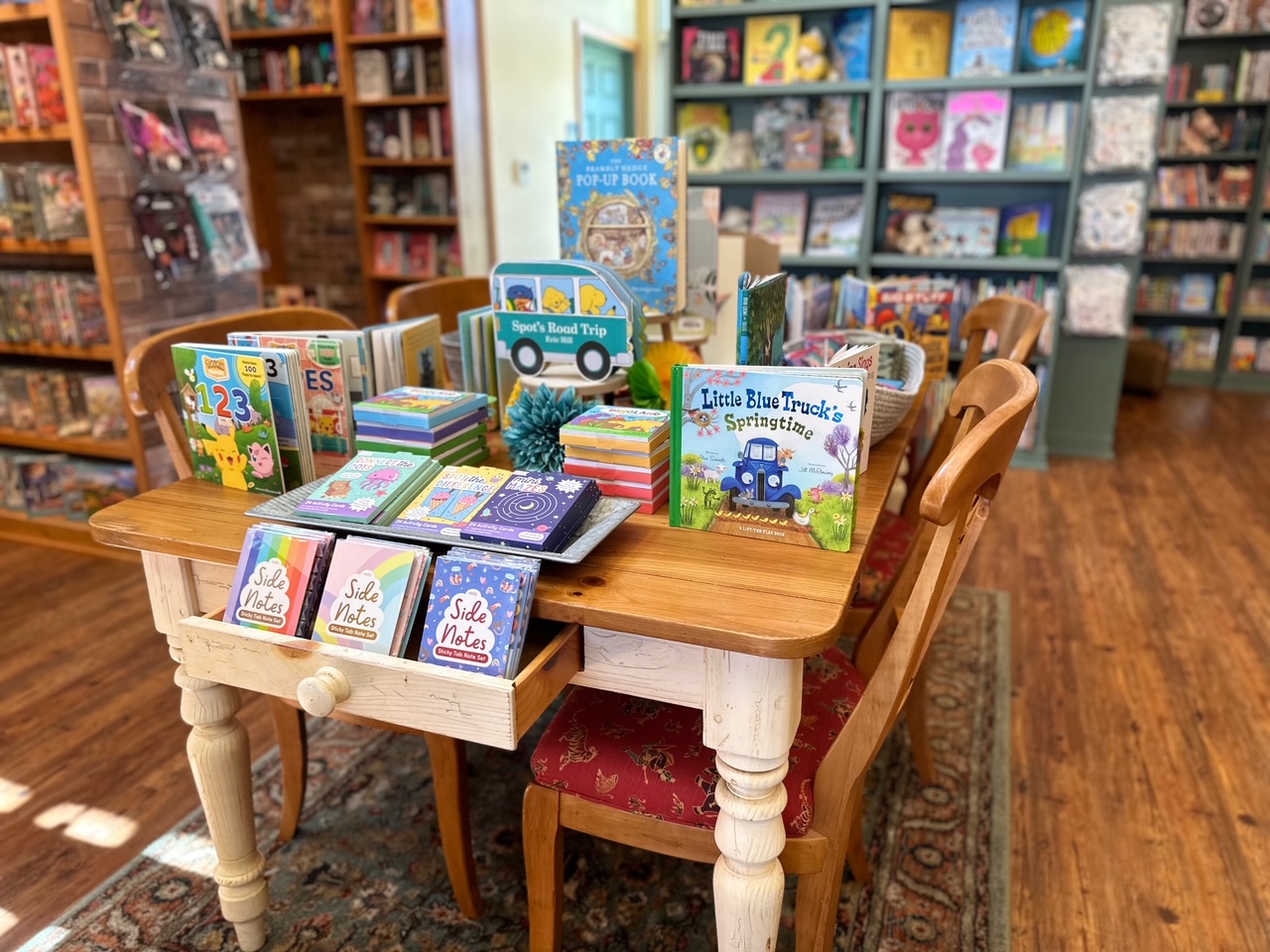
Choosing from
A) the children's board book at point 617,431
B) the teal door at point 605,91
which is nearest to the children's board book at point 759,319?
the children's board book at point 617,431

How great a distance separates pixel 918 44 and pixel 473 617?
148 inches

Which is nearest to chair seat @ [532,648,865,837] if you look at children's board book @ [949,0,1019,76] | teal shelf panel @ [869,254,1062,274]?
teal shelf panel @ [869,254,1062,274]

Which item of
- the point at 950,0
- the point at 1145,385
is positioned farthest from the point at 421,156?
the point at 1145,385

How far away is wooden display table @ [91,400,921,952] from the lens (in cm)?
91

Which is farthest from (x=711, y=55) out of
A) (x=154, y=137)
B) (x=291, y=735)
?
(x=291, y=735)

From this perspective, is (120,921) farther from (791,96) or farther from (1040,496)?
(791,96)

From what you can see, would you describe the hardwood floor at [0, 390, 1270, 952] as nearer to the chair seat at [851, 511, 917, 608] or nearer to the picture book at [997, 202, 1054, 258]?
the chair seat at [851, 511, 917, 608]

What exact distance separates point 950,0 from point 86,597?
13.0 ft

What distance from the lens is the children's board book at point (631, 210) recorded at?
1.59 metres

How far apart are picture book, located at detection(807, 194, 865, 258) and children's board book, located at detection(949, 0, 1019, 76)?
0.68 m

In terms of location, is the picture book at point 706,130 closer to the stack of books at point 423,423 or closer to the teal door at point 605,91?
the teal door at point 605,91

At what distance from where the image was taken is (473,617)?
0.95m

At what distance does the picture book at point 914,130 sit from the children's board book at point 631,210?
2658mm

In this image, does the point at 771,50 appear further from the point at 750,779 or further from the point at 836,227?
the point at 750,779
